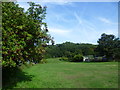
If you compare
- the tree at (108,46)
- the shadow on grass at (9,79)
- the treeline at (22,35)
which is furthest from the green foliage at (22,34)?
the tree at (108,46)

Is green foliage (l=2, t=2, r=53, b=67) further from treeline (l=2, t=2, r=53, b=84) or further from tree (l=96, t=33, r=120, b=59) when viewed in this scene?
tree (l=96, t=33, r=120, b=59)

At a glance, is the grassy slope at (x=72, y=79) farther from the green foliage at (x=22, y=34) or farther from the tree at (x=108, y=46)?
the tree at (x=108, y=46)

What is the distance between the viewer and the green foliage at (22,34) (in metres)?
5.45

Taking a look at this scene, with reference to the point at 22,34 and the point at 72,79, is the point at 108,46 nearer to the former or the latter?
the point at 72,79

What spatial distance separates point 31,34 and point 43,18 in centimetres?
120

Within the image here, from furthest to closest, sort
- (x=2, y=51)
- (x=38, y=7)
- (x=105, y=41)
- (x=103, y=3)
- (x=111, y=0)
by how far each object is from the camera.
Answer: (x=105, y=41) < (x=103, y=3) < (x=111, y=0) < (x=38, y=7) < (x=2, y=51)

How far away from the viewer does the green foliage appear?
5.45 meters

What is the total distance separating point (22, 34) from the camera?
20.1 feet

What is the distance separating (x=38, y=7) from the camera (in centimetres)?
700

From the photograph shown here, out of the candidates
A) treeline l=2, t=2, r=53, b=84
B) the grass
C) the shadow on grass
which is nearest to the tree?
the grass

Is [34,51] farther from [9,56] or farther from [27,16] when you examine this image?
[27,16]

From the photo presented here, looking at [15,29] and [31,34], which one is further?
[31,34]

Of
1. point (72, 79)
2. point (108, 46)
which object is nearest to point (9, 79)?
point (72, 79)

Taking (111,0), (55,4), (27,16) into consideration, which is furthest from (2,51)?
(111,0)
